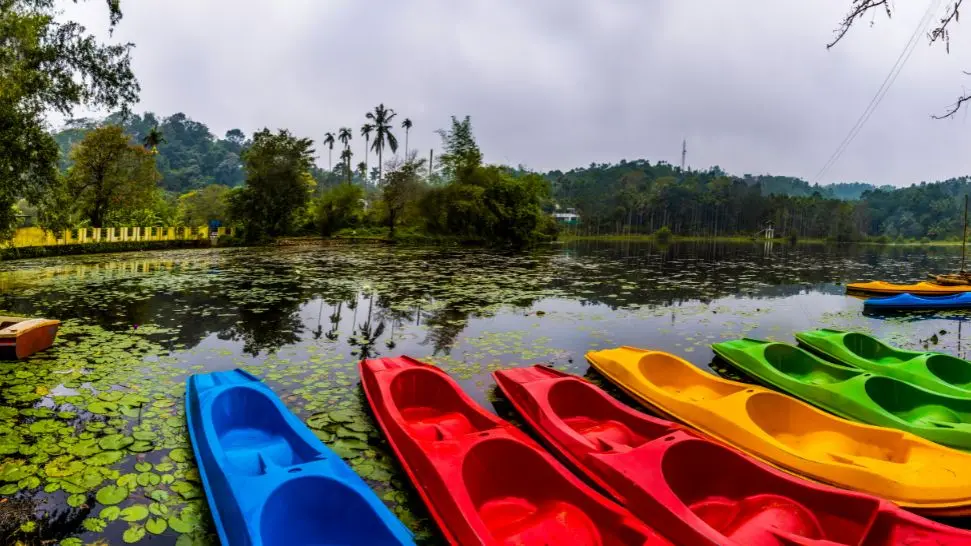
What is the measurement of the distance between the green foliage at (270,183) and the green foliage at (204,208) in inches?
193

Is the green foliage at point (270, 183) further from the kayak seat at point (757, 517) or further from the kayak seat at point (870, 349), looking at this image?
the kayak seat at point (757, 517)

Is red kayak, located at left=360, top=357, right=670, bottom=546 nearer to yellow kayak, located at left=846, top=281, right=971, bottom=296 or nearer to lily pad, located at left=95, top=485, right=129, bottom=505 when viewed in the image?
lily pad, located at left=95, top=485, right=129, bottom=505

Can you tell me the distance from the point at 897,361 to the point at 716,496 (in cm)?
449

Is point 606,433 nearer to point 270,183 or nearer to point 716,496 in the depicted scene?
point 716,496

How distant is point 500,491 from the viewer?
3.05 meters

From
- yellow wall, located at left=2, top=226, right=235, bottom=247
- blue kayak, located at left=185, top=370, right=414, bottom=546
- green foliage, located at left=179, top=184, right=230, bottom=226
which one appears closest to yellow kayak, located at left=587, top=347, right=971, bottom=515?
blue kayak, located at left=185, top=370, right=414, bottom=546

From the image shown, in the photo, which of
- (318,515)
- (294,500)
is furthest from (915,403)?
(294,500)

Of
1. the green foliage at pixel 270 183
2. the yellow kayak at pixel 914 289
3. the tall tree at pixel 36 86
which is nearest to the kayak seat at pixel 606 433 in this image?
the tall tree at pixel 36 86

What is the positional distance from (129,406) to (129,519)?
80.3 inches

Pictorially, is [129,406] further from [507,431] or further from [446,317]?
[446,317]

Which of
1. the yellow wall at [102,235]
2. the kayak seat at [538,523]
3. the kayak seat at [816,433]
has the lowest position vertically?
the kayak seat at [538,523]

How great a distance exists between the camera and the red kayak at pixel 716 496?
2.31 metres

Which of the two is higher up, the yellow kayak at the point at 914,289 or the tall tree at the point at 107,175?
the tall tree at the point at 107,175

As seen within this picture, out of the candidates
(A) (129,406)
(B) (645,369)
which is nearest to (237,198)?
(A) (129,406)
